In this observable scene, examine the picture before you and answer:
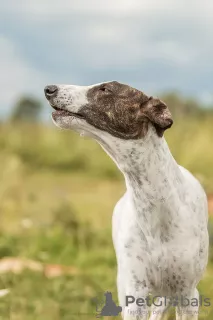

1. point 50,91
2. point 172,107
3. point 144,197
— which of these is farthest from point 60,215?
point 172,107

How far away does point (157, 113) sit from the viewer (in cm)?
387

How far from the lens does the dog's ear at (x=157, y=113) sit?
383 centimetres

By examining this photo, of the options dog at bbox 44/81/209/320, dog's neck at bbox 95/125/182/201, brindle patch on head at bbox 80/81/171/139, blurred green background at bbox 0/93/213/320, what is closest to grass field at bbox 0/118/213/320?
blurred green background at bbox 0/93/213/320

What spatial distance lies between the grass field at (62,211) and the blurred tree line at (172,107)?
2.93m

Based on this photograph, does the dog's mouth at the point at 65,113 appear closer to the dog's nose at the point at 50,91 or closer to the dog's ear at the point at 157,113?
the dog's nose at the point at 50,91

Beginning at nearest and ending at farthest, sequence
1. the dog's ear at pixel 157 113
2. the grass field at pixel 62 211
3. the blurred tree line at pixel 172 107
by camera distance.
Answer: the dog's ear at pixel 157 113
the grass field at pixel 62 211
the blurred tree line at pixel 172 107

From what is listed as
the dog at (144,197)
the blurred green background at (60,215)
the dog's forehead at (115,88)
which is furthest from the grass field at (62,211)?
the dog's forehead at (115,88)

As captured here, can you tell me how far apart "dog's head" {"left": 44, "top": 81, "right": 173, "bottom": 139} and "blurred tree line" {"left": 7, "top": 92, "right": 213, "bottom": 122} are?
52.0ft

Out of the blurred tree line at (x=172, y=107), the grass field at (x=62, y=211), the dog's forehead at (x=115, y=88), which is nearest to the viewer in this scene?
the dog's forehead at (x=115, y=88)

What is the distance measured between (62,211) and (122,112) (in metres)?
6.74

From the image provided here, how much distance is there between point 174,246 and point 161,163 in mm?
552

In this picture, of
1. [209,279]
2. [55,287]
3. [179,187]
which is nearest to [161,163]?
[179,187]

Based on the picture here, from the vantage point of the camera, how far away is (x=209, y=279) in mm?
7715

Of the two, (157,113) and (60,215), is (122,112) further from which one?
(60,215)
